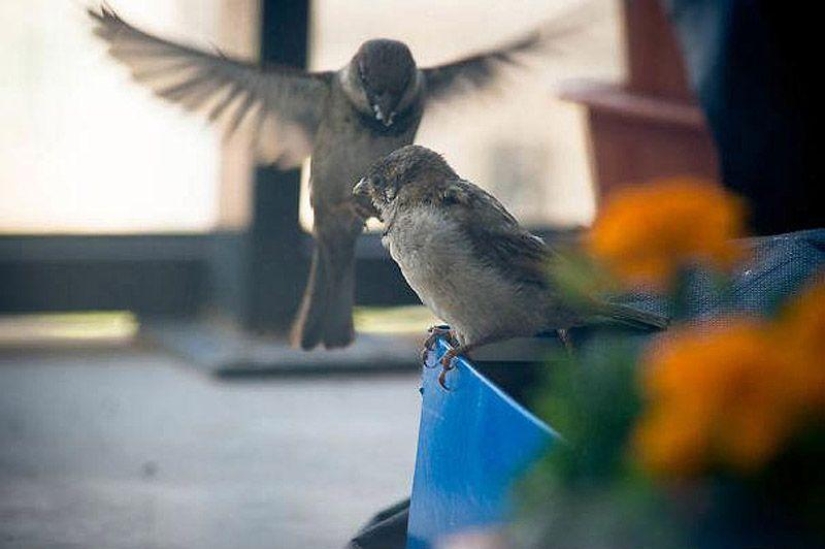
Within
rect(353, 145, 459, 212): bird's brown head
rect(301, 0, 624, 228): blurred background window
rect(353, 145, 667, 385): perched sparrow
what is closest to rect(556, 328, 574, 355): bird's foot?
rect(353, 145, 667, 385): perched sparrow

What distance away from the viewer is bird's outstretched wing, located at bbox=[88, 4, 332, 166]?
2760 millimetres

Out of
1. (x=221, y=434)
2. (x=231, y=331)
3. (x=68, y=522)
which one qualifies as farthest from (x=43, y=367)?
(x=68, y=522)

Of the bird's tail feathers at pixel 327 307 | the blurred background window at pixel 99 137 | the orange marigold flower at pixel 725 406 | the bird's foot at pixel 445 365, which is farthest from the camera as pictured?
the blurred background window at pixel 99 137

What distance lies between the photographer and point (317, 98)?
2.80 metres

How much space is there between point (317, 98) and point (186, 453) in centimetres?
90

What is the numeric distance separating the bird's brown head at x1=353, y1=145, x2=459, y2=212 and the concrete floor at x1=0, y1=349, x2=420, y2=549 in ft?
2.73

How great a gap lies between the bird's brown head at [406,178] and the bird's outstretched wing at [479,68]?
0.67 metres

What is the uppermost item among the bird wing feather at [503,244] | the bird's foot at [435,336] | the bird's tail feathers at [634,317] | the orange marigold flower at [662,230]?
the orange marigold flower at [662,230]

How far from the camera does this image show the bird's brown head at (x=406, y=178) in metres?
2.07

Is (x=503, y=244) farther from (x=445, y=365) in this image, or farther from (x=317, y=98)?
(x=317, y=98)

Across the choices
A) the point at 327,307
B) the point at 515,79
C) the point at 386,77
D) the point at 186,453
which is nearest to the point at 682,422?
the point at 386,77

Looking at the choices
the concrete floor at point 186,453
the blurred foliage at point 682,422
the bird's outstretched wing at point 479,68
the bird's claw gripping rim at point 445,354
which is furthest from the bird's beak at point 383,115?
the blurred foliage at point 682,422

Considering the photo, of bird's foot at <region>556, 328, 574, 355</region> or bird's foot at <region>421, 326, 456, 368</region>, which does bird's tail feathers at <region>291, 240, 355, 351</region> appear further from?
bird's foot at <region>556, 328, 574, 355</region>

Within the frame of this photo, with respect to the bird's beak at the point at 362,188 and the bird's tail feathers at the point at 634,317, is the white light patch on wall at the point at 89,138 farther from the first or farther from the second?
the bird's tail feathers at the point at 634,317
